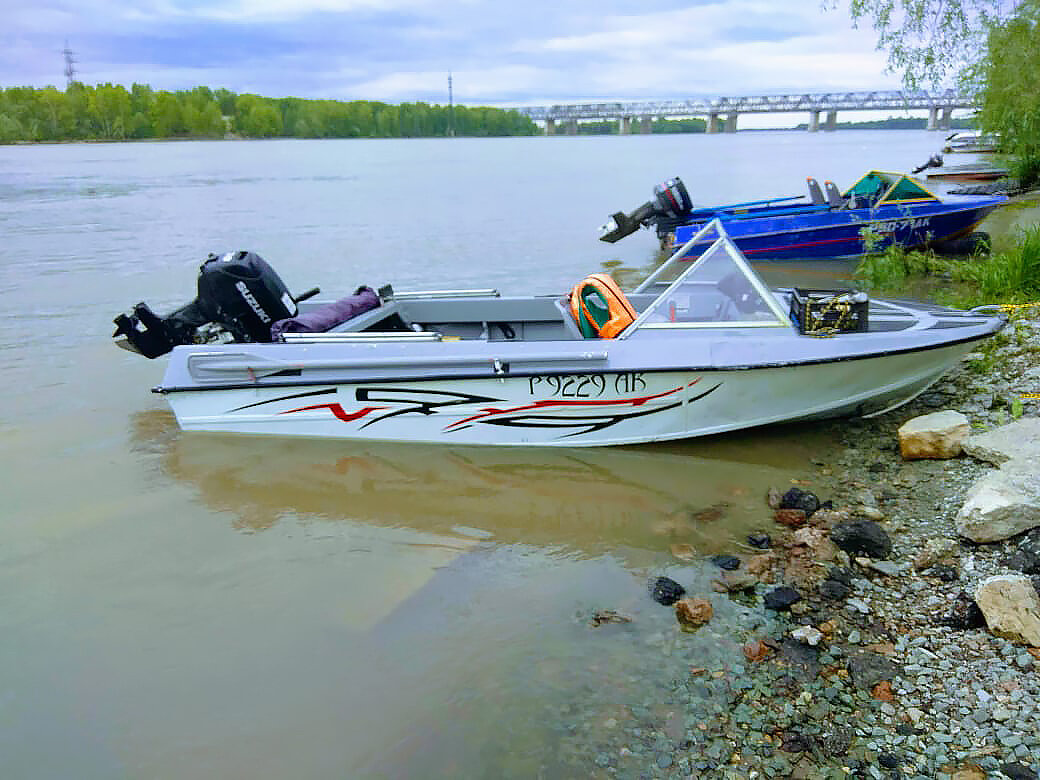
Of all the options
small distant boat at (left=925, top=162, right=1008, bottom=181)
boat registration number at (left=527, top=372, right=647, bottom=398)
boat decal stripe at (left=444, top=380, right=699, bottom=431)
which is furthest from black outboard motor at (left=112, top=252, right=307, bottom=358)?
small distant boat at (left=925, top=162, right=1008, bottom=181)

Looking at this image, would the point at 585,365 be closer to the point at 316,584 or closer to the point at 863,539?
the point at 863,539

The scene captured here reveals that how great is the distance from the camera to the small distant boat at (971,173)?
29.6m

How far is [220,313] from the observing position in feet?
22.0

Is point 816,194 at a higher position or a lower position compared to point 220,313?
higher

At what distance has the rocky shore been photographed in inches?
125

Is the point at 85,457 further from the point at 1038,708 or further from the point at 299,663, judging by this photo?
the point at 1038,708

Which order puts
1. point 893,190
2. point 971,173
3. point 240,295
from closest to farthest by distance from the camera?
point 240,295
point 893,190
point 971,173

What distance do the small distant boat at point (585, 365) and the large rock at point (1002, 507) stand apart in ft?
4.60

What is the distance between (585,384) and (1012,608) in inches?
121

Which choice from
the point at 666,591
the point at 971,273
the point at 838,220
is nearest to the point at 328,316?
the point at 666,591

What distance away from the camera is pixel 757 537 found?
4.98 meters

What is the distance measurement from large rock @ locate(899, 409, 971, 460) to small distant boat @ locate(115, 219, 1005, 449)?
38 cm

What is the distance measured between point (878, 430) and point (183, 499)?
521cm

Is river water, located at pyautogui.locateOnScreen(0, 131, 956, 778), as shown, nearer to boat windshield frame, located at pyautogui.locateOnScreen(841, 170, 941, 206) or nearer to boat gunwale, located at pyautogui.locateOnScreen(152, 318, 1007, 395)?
boat gunwale, located at pyautogui.locateOnScreen(152, 318, 1007, 395)
